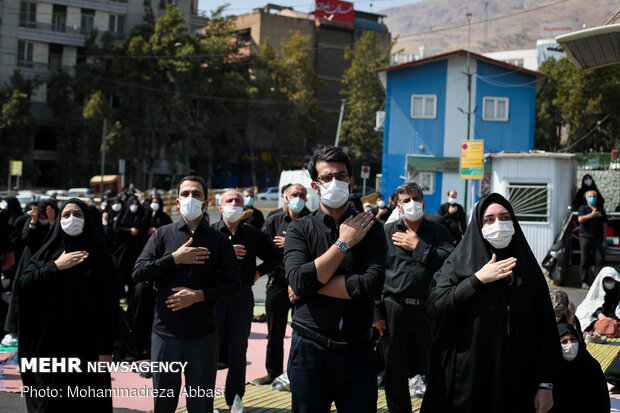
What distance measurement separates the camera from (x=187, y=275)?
4.64m

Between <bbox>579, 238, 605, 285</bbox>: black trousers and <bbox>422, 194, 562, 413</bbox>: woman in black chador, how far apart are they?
11.1 m

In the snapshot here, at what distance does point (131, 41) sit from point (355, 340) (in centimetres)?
4452

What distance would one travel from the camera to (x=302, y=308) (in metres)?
3.74

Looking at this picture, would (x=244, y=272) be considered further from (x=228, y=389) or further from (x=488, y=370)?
(x=488, y=370)

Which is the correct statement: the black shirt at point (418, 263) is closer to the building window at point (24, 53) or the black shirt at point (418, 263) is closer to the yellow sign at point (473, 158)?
the yellow sign at point (473, 158)

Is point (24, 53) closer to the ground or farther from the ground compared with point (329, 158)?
farther from the ground

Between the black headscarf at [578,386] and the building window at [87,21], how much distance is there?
47606 millimetres

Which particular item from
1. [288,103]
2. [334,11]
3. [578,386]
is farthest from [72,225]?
[334,11]

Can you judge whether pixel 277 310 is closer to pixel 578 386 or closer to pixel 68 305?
pixel 68 305

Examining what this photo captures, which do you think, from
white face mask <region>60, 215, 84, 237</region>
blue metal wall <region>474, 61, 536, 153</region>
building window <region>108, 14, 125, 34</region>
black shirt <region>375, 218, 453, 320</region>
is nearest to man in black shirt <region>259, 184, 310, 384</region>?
black shirt <region>375, 218, 453, 320</region>

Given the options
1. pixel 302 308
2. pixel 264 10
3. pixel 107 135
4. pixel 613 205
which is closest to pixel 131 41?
pixel 107 135

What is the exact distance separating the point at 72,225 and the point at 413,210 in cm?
277

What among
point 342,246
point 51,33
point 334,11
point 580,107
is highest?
point 334,11

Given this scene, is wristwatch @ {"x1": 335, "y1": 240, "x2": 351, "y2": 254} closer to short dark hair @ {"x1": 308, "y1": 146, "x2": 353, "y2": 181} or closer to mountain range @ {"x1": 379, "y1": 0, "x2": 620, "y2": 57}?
short dark hair @ {"x1": 308, "y1": 146, "x2": 353, "y2": 181}
